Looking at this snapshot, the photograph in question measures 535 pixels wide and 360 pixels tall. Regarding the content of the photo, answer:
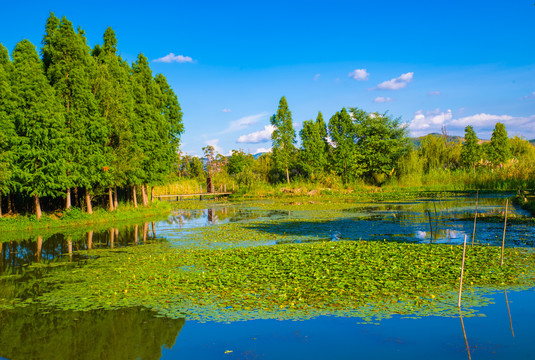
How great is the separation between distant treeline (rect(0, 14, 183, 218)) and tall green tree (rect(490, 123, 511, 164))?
46.1 m

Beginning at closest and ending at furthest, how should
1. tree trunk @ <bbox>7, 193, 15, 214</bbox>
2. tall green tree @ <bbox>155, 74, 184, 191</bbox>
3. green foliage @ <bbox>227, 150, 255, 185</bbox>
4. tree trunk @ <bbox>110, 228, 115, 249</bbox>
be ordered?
tree trunk @ <bbox>110, 228, 115, 249</bbox> < tree trunk @ <bbox>7, 193, 15, 214</bbox> < tall green tree @ <bbox>155, 74, 184, 191</bbox> < green foliage @ <bbox>227, 150, 255, 185</bbox>

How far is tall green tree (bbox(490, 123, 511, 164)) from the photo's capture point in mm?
53656

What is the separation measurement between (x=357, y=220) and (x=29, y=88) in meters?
18.5

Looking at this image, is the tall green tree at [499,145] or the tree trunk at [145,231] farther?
the tall green tree at [499,145]

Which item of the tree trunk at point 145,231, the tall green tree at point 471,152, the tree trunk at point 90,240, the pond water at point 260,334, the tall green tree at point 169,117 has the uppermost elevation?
the tall green tree at point 169,117

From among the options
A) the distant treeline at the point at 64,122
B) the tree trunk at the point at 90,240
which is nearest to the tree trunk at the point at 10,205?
the distant treeline at the point at 64,122

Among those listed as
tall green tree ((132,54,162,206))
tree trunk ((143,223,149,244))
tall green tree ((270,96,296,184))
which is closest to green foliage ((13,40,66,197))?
tree trunk ((143,223,149,244))

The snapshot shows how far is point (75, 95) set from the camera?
2314 cm

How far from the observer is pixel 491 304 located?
287 inches

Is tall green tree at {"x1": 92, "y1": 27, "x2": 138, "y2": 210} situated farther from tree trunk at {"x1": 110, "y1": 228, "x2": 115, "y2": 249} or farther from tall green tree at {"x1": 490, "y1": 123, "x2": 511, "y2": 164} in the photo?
tall green tree at {"x1": 490, "y1": 123, "x2": 511, "y2": 164}

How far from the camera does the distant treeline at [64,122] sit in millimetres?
20344

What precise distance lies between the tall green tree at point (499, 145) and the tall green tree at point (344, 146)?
785 inches

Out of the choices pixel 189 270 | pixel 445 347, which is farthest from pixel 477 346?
pixel 189 270

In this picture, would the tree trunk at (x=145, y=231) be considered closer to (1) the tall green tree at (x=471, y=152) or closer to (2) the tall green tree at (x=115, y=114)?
(2) the tall green tree at (x=115, y=114)
